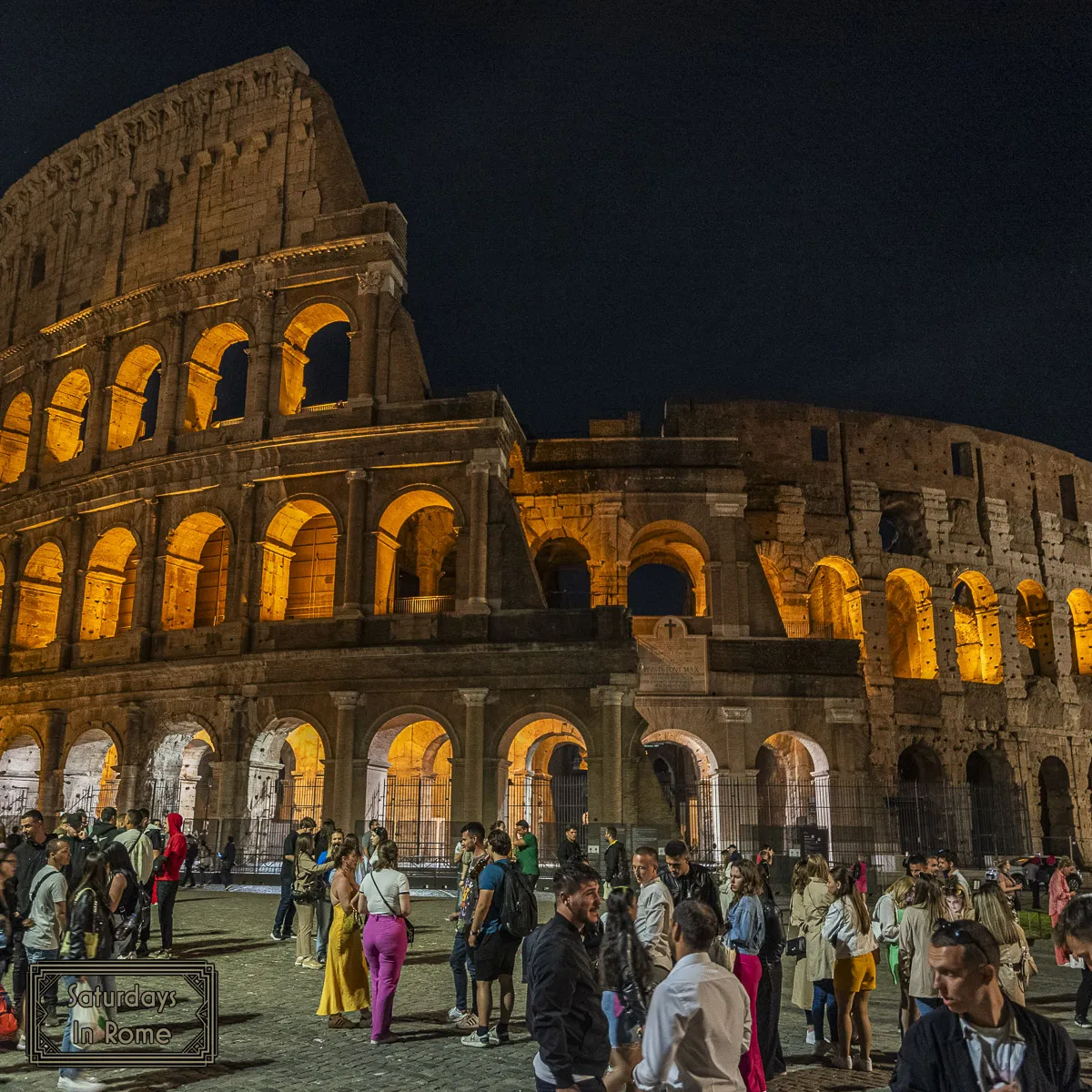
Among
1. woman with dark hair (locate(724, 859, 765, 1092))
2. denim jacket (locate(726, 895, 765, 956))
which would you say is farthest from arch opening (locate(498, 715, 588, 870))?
denim jacket (locate(726, 895, 765, 956))

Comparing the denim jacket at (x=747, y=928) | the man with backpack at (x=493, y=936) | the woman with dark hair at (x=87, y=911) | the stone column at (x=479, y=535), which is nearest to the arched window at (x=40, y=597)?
the stone column at (x=479, y=535)

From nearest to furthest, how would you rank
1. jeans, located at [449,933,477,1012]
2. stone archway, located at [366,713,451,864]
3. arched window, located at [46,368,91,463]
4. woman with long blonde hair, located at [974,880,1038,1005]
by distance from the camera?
woman with long blonde hair, located at [974,880,1038,1005]
jeans, located at [449,933,477,1012]
stone archway, located at [366,713,451,864]
arched window, located at [46,368,91,463]

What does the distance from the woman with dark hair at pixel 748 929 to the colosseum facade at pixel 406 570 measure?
41.4 feet

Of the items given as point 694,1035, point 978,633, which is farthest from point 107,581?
point 694,1035

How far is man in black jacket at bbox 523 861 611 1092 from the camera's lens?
4.26 meters

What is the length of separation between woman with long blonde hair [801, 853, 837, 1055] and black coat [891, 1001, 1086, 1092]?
4.64 m

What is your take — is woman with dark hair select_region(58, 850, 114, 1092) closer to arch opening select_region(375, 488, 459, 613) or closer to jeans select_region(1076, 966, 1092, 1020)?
jeans select_region(1076, 966, 1092, 1020)

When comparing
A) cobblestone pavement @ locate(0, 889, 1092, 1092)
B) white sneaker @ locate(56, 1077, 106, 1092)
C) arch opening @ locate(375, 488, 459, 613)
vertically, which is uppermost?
arch opening @ locate(375, 488, 459, 613)

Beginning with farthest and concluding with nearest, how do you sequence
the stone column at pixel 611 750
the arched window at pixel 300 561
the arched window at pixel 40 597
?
the arched window at pixel 40 597 < the arched window at pixel 300 561 < the stone column at pixel 611 750

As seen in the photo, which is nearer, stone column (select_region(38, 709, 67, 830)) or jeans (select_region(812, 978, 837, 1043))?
jeans (select_region(812, 978, 837, 1043))

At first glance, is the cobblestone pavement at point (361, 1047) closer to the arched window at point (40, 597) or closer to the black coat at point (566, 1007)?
the black coat at point (566, 1007)

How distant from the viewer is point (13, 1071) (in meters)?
6.74

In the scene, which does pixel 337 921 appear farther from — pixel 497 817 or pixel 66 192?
pixel 66 192

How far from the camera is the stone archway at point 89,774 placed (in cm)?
2377
